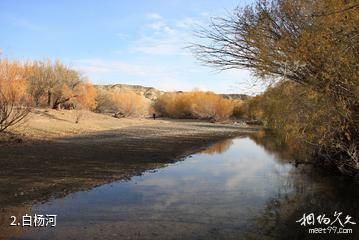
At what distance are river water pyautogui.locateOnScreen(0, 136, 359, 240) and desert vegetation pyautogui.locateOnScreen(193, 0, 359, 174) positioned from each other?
1.90 metres

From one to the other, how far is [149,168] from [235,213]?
27.9 ft

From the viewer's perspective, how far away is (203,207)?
11648mm

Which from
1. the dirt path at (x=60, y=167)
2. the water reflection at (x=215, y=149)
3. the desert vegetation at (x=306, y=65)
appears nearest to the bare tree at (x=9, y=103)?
the dirt path at (x=60, y=167)

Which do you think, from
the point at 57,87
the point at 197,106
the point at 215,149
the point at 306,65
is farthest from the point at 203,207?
the point at 197,106

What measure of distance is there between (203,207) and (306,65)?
4.92 metres

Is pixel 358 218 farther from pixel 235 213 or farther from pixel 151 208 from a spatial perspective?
pixel 151 208

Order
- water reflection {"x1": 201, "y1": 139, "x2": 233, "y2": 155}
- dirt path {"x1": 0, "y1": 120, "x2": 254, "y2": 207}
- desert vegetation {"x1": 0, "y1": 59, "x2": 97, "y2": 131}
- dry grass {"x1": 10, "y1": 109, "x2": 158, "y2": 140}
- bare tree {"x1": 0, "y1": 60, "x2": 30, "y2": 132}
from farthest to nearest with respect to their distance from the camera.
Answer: desert vegetation {"x1": 0, "y1": 59, "x2": 97, "y2": 131} < dry grass {"x1": 10, "y1": 109, "x2": 158, "y2": 140} < water reflection {"x1": 201, "y1": 139, "x2": 233, "y2": 155} < bare tree {"x1": 0, "y1": 60, "x2": 30, "y2": 132} < dirt path {"x1": 0, "y1": 120, "x2": 254, "y2": 207}

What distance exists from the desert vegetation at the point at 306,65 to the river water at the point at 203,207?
6.24 feet

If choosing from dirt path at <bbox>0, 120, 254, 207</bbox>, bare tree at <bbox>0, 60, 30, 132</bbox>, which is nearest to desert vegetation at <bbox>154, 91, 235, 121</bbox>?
bare tree at <bbox>0, 60, 30, 132</bbox>

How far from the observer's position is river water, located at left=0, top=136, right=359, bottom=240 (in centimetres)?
923

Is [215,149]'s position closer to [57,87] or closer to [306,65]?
[306,65]

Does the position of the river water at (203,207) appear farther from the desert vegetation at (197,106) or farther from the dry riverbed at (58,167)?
the desert vegetation at (197,106)

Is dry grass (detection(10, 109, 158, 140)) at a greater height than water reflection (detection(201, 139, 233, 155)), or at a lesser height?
greater

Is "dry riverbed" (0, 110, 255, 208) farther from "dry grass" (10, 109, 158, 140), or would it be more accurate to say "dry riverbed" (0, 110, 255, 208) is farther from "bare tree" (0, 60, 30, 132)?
"bare tree" (0, 60, 30, 132)
